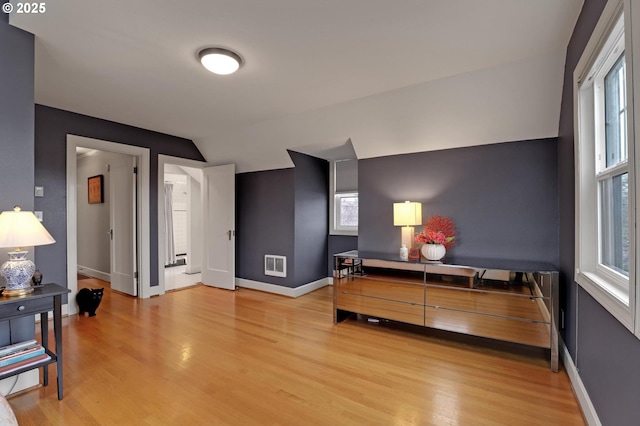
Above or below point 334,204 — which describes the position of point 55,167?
above

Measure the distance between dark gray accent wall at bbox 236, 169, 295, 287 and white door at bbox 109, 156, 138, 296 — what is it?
1.54 meters

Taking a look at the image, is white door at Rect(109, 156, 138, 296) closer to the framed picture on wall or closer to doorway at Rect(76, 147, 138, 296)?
doorway at Rect(76, 147, 138, 296)

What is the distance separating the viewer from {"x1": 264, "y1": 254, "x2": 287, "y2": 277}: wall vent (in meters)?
4.59

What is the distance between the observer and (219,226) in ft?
16.4

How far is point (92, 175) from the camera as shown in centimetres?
574

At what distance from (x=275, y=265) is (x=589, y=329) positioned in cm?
370

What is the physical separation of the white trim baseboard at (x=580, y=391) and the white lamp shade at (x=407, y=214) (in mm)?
1613

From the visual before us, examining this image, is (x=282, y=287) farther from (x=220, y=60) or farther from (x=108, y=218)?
(x=108, y=218)

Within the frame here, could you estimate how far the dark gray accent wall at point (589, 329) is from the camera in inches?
50.1

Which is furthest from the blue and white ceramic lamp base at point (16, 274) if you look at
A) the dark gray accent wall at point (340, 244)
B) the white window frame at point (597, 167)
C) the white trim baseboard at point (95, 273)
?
the white trim baseboard at point (95, 273)

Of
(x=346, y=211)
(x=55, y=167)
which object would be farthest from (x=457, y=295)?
(x=55, y=167)

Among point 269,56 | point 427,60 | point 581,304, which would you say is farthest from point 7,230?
point 581,304

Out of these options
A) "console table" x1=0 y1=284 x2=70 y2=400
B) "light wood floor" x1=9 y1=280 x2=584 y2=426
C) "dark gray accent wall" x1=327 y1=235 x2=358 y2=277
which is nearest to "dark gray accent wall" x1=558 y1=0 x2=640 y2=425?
"light wood floor" x1=9 y1=280 x2=584 y2=426

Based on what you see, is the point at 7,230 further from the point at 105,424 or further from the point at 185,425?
the point at 185,425
